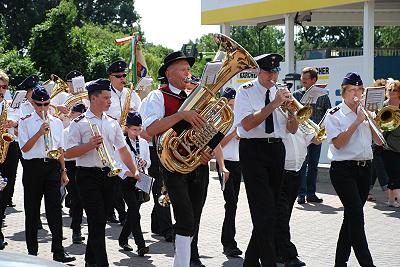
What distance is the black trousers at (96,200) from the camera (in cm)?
839

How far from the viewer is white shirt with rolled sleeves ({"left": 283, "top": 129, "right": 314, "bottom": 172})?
9094 millimetres

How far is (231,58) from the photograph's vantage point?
24.6 ft

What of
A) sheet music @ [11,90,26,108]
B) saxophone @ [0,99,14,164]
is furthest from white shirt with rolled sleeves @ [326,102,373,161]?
sheet music @ [11,90,26,108]

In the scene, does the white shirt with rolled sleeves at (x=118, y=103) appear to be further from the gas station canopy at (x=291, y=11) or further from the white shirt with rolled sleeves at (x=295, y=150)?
the gas station canopy at (x=291, y=11)

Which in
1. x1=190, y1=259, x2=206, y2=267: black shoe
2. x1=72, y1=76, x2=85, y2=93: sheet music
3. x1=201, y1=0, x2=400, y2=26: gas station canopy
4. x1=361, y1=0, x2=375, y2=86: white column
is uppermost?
x1=201, y1=0, x2=400, y2=26: gas station canopy

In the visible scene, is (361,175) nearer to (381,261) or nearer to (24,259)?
(381,261)

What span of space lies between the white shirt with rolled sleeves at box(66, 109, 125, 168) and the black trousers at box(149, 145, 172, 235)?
183 centimetres

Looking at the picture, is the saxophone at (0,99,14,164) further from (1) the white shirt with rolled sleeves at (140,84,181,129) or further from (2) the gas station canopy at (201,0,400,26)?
(2) the gas station canopy at (201,0,400,26)

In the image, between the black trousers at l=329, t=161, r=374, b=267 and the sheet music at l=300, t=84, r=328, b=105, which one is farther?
the sheet music at l=300, t=84, r=328, b=105

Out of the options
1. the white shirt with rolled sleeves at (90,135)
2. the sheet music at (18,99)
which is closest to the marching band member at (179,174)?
the white shirt with rolled sleeves at (90,135)

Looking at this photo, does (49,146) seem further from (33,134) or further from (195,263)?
(195,263)

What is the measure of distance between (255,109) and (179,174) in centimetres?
100

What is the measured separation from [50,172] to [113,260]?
4.13 feet

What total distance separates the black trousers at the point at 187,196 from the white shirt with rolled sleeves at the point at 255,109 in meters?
0.57
